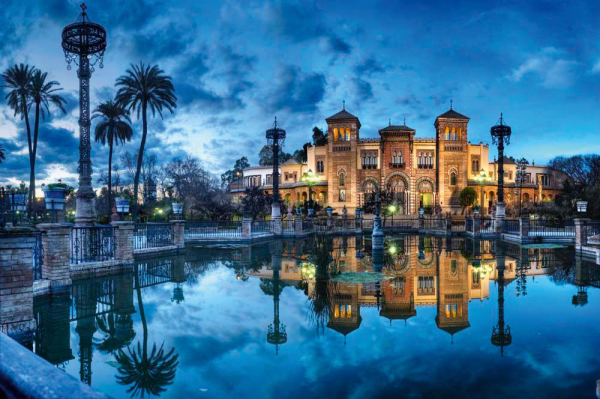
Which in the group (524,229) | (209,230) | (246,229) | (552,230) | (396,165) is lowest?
(552,230)

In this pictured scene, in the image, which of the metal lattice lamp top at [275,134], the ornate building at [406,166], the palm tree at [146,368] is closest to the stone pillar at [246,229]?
the metal lattice lamp top at [275,134]

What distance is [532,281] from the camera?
35.7 feet

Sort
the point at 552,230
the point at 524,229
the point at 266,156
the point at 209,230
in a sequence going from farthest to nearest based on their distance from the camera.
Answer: the point at 266,156
the point at 209,230
the point at 552,230
the point at 524,229

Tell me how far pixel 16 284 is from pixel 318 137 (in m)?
59.8

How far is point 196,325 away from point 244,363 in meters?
2.04

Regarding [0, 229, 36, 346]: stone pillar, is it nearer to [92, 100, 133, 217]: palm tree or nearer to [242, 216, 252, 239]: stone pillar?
[242, 216, 252, 239]: stone pillar

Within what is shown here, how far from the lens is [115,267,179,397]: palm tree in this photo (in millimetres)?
4535

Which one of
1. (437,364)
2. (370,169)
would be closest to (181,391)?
(437,364)

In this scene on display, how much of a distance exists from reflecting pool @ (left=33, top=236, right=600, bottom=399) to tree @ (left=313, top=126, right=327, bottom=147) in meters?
52.4

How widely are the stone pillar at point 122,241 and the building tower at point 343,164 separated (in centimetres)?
3880

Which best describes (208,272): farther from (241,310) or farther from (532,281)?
(532,281)

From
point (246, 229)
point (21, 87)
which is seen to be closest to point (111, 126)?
point (21, 87)

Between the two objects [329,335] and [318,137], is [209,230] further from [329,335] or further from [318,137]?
[318,137]

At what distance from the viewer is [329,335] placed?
6293 millimetres
